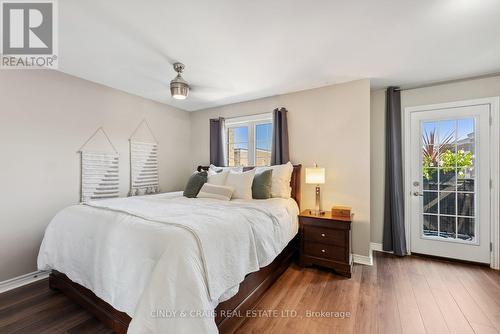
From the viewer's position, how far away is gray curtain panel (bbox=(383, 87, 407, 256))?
3.04 meters

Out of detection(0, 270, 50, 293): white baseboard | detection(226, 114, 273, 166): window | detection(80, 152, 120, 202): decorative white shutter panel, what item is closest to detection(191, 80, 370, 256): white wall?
detection(226, 114, 273, 166): window

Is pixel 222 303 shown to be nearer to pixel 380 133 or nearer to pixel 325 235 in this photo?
pixel 325 235

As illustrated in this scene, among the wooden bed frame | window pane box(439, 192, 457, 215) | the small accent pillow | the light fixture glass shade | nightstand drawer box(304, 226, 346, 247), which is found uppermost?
the light fixture glass shade

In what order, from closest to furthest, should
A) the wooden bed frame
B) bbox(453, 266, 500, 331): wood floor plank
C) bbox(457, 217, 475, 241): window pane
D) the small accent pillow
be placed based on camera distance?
the wooden bed frame → bbox(453, 266, 500, 331): wood floor plank → the small accent pillow → bbox(457, 217, 475, 241): window pane

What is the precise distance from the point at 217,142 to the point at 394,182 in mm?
2952

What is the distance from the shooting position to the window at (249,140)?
371 cm

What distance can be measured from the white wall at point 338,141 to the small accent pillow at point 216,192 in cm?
123

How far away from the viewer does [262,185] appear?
9.24 ft

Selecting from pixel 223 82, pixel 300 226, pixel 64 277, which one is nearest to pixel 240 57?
pixel 223 82

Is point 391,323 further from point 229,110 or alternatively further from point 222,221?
point 229,110

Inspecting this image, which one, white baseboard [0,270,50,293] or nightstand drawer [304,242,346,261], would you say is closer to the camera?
white baseboard [0,270,50,293]

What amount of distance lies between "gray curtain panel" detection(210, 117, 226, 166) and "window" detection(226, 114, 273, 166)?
0.15 m

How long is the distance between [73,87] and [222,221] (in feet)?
9.16

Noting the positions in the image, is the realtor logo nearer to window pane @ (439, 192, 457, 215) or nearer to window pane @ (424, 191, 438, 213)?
window pane @ (424, 191, 438, 213)
